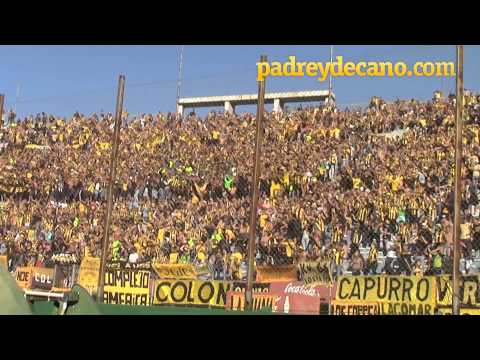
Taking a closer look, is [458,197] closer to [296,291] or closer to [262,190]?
[296,291]

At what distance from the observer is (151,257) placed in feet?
49.1

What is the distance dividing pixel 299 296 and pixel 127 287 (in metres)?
3.38

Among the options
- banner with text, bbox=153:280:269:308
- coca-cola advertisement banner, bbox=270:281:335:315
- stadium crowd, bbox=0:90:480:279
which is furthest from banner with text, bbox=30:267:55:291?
coca-cola advertisement banner, bbox=270:281:335:315

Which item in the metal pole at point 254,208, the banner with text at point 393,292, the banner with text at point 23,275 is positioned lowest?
the banner with text at point 23,275

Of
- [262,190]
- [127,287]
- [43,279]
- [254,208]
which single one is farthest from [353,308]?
[43,279]

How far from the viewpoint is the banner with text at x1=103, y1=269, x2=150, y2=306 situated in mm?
11719

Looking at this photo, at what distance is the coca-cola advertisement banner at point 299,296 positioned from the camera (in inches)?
399

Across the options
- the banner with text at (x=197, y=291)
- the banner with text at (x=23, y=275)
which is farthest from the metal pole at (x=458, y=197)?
the banner with text at (x=23, y=275)

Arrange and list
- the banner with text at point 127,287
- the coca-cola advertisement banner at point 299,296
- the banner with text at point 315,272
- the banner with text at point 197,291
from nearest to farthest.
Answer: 1. the coca-cola advertisement banner at point 299,296
2. the banner with text at point 315,272
3. the banner with text at point 197,291
4. the banner with text at point 127,287

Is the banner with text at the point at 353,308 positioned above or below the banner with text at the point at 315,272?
below

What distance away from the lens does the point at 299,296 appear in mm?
10312

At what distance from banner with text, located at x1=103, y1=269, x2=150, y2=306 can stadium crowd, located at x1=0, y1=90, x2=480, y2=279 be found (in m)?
1.44

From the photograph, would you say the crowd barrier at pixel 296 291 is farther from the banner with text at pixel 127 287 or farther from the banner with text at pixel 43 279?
the banner with text at pixel 43 279
